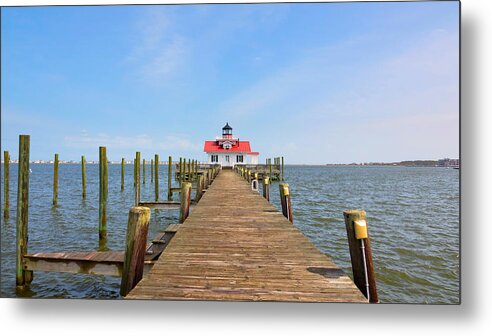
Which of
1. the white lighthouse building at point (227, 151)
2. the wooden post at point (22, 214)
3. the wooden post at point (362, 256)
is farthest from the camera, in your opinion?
the white lighthouse building at point (227, 151)

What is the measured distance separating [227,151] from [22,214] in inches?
1442

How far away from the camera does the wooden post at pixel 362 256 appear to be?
11.0 ft

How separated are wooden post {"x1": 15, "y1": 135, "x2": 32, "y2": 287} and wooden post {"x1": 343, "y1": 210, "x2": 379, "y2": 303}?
546 cm

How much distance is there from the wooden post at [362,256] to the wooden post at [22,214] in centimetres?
546

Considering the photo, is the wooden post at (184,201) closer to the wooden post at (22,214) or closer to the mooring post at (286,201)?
the mooring post at (286,201)

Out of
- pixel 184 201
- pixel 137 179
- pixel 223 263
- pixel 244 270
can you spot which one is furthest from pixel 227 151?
pixel 244 270

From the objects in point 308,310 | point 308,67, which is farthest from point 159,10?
point 308,310

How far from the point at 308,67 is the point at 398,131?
218 centimetres

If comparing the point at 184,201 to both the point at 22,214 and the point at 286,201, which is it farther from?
the point at 22,214

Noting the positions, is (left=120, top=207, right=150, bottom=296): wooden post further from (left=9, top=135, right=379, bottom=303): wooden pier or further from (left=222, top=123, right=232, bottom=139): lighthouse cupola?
(left=222, top=123, right=232, bottom=139): lighthouse cupola

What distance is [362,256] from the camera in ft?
11.1

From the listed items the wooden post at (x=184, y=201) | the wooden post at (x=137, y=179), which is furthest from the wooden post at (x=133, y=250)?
the wooden post at (x=137, y=179)

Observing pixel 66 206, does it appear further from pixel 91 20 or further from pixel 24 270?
pixel 91 20

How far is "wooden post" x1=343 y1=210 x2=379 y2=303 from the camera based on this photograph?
334cm
